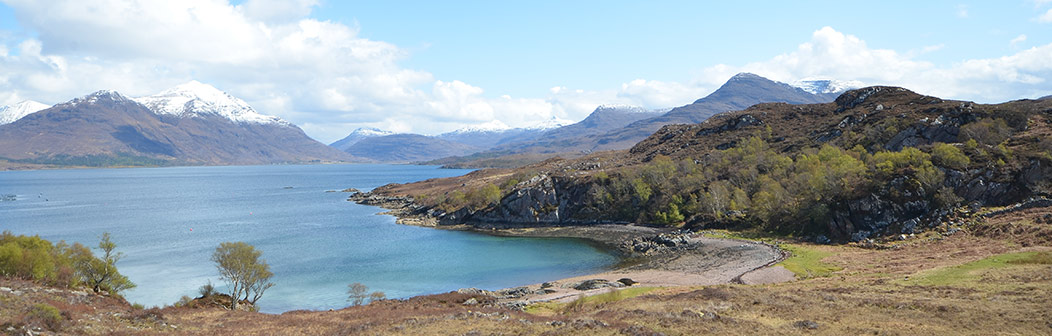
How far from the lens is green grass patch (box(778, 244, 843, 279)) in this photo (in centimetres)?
5370

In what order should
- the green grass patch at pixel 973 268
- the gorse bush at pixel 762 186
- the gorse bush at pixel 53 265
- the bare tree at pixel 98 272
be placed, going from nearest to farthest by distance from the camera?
the green grass patch at pixel 973 268 → the gorse bush at pixel 53 265 → the bare tree at pixel 98 272 → the gorse bush at pixel 762 186

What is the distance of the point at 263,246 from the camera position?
9100 centimetres

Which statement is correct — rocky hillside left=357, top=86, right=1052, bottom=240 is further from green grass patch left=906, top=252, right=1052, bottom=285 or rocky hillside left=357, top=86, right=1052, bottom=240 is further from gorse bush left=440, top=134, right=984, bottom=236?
green grass patch left=906, top=252, right=1052, bottom=285

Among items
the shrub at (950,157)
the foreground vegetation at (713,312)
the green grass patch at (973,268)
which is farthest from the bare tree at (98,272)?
the shrub at (950,157)

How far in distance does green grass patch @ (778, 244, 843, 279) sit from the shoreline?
1335 mm

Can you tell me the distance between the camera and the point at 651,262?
7300 centimetres

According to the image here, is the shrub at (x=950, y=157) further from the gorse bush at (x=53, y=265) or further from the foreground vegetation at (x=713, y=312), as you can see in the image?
the gorse bush at (x=53, y=265)

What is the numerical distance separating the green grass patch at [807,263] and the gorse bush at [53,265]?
206 ft

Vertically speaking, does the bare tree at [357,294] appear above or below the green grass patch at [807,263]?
below

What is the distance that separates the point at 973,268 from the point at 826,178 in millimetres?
42868

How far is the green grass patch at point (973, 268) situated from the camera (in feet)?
123

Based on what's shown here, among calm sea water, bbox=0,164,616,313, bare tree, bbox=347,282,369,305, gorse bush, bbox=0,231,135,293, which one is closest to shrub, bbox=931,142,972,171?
calm sea water, bbox=0,164,616,313

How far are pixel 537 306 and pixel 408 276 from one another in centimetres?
2954

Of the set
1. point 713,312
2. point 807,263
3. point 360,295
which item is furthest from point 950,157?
point 360,295
